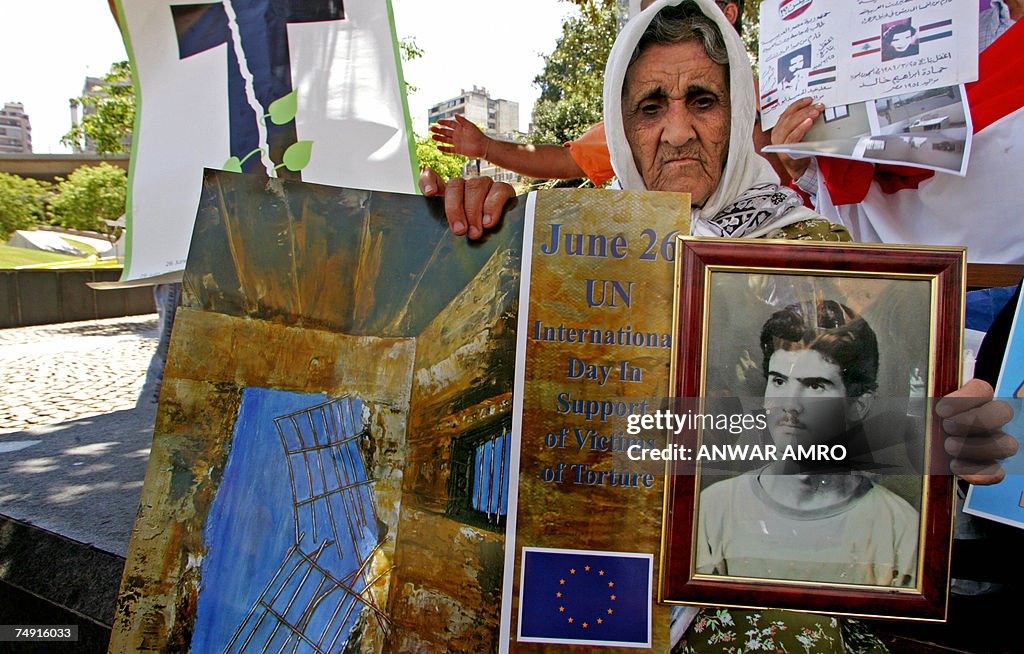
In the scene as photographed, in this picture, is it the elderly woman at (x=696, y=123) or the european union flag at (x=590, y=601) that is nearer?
the european union flag at (x=590, y=601)

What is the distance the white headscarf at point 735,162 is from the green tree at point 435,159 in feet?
25.8

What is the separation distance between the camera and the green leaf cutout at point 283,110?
2.70m

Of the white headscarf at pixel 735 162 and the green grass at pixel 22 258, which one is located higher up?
the green grass at pixel 22 258

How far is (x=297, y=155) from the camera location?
2.68 metres

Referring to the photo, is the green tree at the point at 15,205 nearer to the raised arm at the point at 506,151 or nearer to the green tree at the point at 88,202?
the green tree at the point at 88,202

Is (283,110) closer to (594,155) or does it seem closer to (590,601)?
(594,155)

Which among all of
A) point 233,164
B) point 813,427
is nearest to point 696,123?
point 813,427

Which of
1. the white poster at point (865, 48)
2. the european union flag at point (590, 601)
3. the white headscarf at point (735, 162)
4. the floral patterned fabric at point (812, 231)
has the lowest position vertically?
the european union flag at point (590, 601)

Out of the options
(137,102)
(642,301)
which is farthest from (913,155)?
(137,102)

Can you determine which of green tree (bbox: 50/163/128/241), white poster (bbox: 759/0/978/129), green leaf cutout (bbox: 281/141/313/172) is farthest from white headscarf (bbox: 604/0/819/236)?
green tree (bbox: 50/163/128/241)

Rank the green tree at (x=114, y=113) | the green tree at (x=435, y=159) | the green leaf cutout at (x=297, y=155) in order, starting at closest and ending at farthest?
the green leaf cutout at (x=297, y=155)
the green tree at (x=114, y=113)
the green tree at (x=435, y=159)

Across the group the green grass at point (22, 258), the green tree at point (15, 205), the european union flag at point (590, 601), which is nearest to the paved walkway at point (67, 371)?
the green grass at point (22, 258)

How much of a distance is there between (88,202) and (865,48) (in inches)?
1115

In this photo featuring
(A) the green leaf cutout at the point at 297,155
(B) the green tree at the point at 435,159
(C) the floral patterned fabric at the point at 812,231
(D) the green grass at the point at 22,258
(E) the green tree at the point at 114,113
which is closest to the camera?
(C) the floral patterned fabric at the point at 812,231
